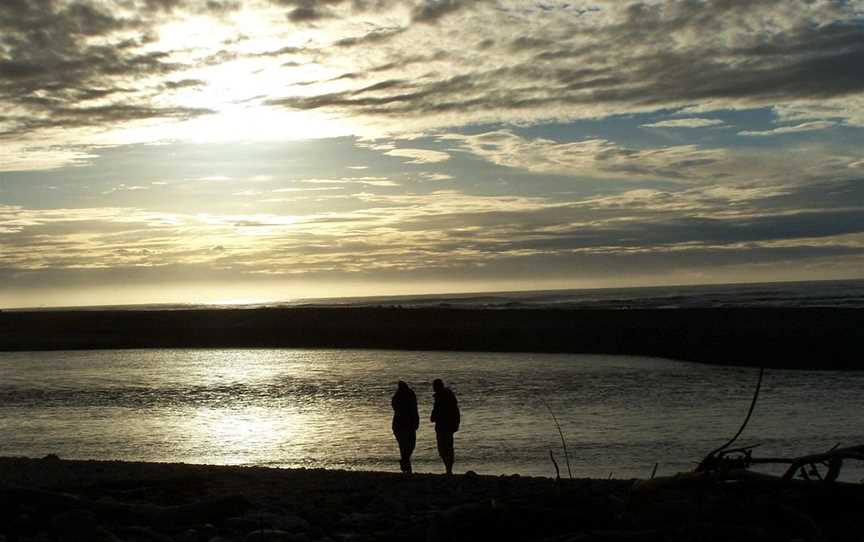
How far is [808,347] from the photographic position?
40.4m

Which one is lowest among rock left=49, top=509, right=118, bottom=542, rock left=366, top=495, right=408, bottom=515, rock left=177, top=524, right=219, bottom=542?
rock left=366, top=495, right=408, bottom=515

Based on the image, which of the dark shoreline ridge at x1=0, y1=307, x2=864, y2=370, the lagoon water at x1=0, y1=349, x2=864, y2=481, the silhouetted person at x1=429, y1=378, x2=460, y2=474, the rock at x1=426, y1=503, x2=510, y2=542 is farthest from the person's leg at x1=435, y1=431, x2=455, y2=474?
the dark shoreline ridge at x1=0, y1=307, x2=864, y2=370

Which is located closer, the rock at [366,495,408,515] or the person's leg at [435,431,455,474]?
the rock at [366,495,408,515]

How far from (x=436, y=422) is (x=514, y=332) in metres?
40.3

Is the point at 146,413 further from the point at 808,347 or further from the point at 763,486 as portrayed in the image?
the point at 808,347

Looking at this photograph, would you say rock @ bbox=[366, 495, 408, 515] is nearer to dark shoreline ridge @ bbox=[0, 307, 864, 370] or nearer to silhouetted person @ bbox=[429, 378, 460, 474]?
silhouetted person @ bbox=[429, 378, 460, 474]

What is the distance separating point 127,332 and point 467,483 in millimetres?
62537

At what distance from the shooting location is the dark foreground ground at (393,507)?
5.29m

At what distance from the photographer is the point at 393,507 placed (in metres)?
9.75

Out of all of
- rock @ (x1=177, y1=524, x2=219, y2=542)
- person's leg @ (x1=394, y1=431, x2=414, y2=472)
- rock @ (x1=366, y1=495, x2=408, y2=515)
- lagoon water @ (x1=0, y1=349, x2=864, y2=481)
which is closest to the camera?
rock @ (x1=177, y1=524, x2=219, y2=542)

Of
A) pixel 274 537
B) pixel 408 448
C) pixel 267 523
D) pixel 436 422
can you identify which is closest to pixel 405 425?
pixel 408 448

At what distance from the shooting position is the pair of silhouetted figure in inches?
589

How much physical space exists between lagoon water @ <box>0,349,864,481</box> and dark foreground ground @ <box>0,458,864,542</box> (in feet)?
11.5

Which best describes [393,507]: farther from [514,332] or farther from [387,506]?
[514,332]
